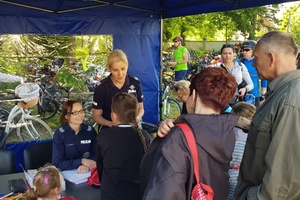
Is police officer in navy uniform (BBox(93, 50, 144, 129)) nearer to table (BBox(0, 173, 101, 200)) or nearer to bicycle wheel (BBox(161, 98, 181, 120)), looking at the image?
table (BBox(0, 173, 101, 200))

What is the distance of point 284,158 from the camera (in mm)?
1382

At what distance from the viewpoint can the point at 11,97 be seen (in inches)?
181

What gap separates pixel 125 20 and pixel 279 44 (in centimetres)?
392

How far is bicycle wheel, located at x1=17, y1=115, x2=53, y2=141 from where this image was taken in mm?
4691

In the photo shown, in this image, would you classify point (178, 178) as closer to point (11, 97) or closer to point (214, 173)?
point (214, 173)

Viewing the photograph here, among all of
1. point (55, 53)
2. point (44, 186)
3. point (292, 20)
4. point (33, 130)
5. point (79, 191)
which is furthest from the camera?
point (292, 20)

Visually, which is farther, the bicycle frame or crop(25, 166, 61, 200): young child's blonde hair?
the bicycle frame

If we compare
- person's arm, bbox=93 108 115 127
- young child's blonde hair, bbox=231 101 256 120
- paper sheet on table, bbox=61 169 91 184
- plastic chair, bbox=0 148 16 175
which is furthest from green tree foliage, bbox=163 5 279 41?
paper sheet on table, bbox=61 169 91 184

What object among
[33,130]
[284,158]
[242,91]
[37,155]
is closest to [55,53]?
[33,130]

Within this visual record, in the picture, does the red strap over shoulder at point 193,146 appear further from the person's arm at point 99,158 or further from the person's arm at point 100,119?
the person's arm at point 100,119

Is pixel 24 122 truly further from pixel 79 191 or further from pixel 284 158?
pixel 284 158

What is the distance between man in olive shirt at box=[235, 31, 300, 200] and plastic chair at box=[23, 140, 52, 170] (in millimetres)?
2021

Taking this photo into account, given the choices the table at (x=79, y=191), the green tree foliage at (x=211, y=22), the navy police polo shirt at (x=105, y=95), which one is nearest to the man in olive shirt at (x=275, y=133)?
the table at (x=79, y=191)

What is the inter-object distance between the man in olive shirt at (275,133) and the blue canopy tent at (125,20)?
2405 millimetres
